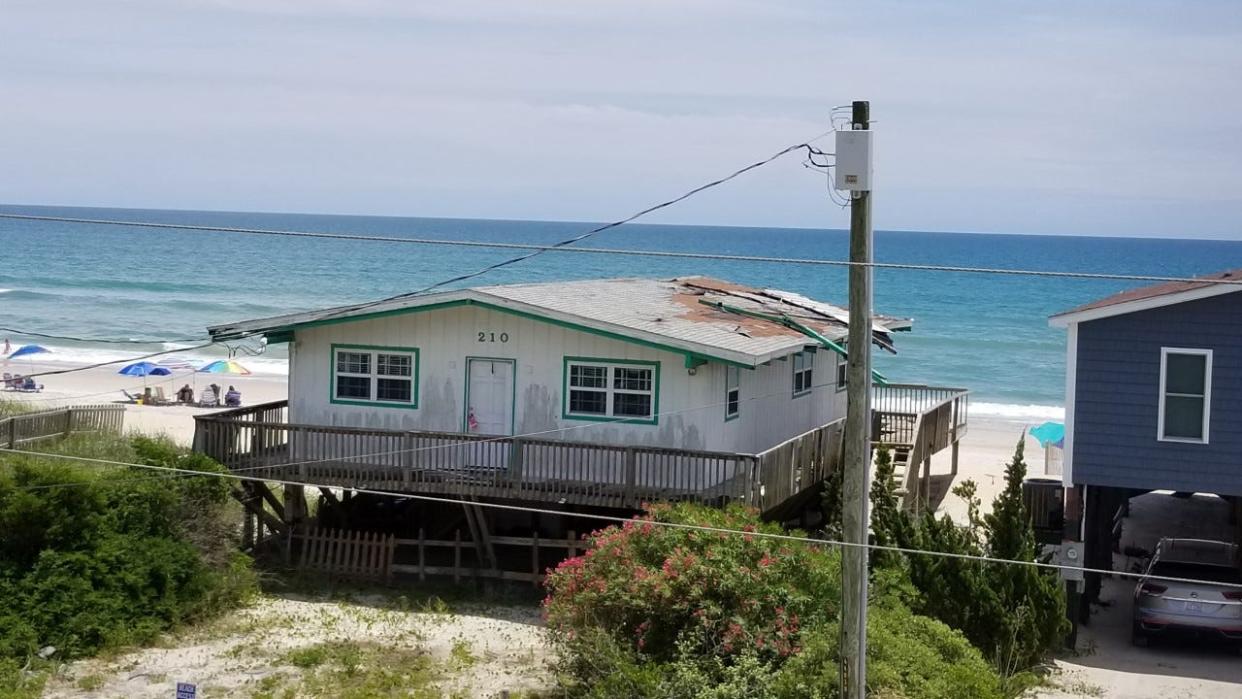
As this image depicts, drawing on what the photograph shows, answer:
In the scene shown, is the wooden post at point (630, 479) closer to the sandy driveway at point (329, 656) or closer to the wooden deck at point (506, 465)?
the wooden deck at point (506, 465)

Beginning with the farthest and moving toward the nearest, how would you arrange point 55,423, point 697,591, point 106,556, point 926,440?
1. point 55,423
2. point 926,440
3. point 106,556
4. point 697,591

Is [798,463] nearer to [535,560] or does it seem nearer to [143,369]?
[535,560]

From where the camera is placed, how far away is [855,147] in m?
13.8

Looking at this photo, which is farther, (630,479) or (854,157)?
(630,479)

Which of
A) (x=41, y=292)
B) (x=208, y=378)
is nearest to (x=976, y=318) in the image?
(x=208, y=378)

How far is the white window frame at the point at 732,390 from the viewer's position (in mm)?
24156

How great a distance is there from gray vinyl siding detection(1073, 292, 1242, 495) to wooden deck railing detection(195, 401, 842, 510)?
200 inches

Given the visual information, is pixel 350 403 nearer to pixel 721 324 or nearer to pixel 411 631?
pixel 411 631

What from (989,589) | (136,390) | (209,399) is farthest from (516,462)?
(136,390)

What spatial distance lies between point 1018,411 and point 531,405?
40.0 metres

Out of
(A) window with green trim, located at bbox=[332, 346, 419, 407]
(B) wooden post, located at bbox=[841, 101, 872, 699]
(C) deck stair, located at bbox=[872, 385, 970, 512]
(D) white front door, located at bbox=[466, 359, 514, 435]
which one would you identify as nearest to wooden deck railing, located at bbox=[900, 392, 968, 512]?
(C) deck stair, located at bbox=[872, 385, 970, 512]

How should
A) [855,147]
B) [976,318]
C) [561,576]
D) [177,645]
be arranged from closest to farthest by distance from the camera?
[855,147], [561,576], [177,645], [976,318]

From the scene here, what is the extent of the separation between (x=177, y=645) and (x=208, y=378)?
42732 millimetres

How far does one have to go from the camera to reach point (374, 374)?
83.5 ft
